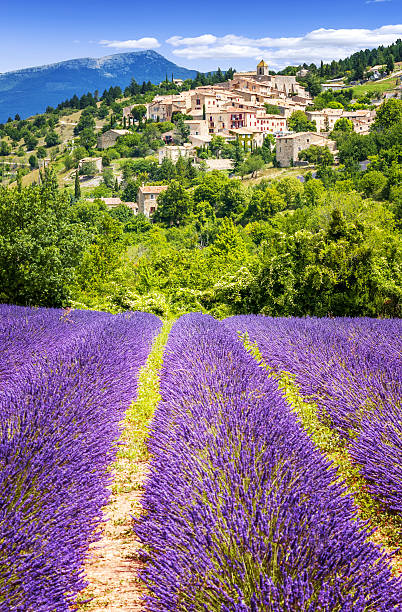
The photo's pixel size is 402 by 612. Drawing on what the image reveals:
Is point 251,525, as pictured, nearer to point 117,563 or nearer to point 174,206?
point 117,563

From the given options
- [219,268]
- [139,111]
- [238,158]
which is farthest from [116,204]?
[219,268]

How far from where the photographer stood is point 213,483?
2564mm

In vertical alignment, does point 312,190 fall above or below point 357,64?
below

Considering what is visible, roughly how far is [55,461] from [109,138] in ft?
375

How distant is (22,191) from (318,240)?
7.83 metres

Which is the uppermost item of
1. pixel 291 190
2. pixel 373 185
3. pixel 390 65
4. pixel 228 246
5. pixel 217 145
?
pixel 390 65

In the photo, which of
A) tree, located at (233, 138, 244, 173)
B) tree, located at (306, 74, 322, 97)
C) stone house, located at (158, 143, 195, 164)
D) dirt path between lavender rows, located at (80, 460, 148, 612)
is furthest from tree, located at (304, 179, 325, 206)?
tree, located at (306, 74, 322, 97)

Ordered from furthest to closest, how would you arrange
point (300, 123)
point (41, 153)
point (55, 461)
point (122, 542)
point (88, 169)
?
point (41, 153) < point (300, 123) < point (88, 169) < point (55, 461) < point (122, 542)

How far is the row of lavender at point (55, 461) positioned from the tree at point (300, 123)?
96751 millimetres

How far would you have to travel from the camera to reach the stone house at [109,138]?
106 meters

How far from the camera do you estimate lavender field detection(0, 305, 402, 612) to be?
1972 mm

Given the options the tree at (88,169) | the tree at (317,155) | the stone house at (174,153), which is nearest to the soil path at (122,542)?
the tree at (317,155)

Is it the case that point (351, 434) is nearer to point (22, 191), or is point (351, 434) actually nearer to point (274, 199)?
point (22, 191)

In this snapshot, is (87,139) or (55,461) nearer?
(55,461)
